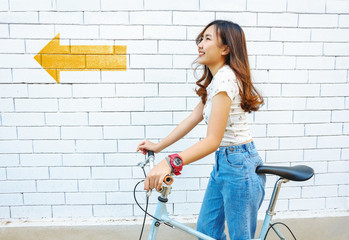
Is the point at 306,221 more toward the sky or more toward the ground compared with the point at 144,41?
more toward the ground

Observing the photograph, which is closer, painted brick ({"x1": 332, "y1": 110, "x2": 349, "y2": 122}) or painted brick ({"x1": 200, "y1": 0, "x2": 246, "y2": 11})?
painted brick ({"x1": 200, "y1": 0, "x2": 246, "y2": 11})

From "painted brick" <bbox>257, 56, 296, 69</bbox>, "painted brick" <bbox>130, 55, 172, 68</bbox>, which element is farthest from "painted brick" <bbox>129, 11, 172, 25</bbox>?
"painted brick" <bbox>257, 56, 296, 69</bbox>

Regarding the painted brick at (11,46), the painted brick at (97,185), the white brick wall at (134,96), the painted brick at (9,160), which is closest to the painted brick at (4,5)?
the white brick wall at (134,96)

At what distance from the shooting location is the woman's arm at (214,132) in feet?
4.83

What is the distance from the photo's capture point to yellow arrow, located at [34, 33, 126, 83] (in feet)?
8.69

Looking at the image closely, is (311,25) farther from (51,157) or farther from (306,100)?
(51,157)

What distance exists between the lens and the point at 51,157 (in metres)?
2.75

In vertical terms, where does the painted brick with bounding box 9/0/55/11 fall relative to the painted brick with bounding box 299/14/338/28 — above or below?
above

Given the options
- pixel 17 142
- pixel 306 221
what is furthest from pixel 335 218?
pixel 17 142

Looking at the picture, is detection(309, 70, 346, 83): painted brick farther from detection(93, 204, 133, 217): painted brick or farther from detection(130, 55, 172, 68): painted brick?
detection(93, 204, 133, 217): painted brick

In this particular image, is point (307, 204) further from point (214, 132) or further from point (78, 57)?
point (78, 57)

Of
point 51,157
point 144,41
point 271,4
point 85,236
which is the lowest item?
point 85,236

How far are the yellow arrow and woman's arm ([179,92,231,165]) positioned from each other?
4.60 feet

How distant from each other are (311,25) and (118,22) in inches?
71.9
